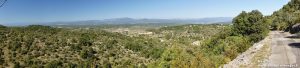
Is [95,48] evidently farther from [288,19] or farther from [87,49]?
[288,19]

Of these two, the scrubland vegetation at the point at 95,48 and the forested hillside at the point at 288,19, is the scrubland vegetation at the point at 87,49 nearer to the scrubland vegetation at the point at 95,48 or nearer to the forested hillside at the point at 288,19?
the scrubland vegetation at the point at 95,48

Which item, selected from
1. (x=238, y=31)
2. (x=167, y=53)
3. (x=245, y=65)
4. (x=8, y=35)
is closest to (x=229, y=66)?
(x=245, y=65)

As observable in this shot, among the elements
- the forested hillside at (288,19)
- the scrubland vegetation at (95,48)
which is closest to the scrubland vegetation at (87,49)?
the scrubland vegetation at (95,48)

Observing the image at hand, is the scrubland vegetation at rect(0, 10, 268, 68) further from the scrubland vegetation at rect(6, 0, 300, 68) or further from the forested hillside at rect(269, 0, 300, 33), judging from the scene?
the forested hillside at rect(269, 0, 300, 33)

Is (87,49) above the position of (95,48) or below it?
above

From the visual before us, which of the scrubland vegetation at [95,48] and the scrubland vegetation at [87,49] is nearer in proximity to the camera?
the scrubland vegetation at [87,49]

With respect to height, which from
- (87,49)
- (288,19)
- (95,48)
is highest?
(288,19)

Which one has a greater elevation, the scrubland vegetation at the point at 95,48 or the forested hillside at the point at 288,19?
the forested hillside at the point at 288,19

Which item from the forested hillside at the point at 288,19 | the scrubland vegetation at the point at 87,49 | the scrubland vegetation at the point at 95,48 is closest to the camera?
the scrubland vegetation at the point at 87,49

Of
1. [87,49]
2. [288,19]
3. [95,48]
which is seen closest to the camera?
[288,19]

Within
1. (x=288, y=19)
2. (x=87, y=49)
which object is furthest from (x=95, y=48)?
(x=288, y=19)

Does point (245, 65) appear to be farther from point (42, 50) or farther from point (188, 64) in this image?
point (42, 50)
